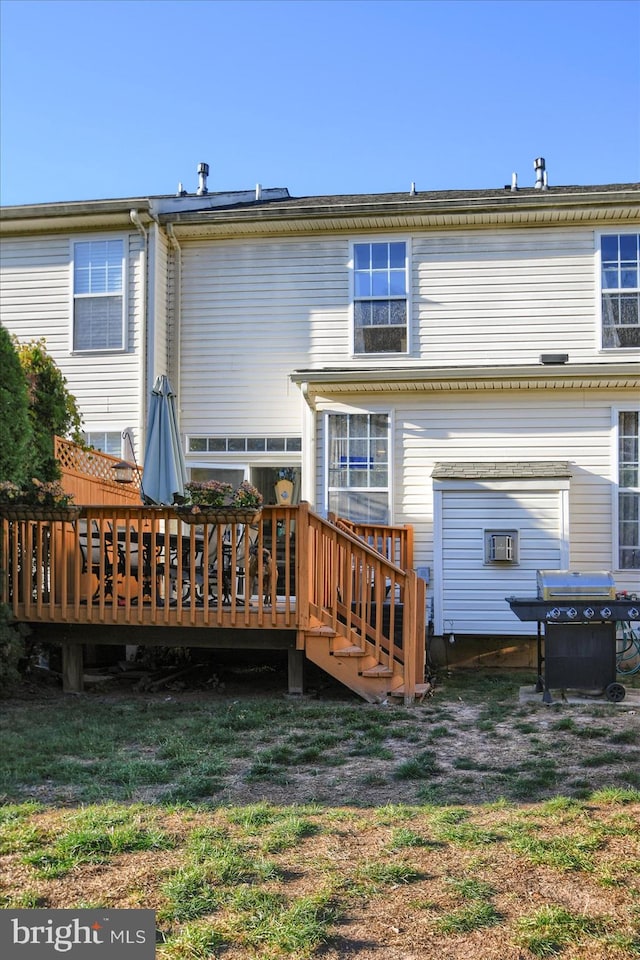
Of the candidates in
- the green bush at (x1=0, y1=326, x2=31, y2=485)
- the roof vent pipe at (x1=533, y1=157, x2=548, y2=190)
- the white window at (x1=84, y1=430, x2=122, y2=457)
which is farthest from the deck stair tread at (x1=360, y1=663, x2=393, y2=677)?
the roof vent pipe at (x1=533, y1=157, x2=548, y2=190)

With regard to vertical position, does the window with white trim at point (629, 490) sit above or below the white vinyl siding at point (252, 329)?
below

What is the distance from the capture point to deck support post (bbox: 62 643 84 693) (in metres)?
8.09

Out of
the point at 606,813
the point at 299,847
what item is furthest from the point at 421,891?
the point at 606,813

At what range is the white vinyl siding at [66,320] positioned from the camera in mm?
12391

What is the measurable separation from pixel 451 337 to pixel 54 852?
9581 millimetres

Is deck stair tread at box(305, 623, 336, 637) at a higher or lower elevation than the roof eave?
lower

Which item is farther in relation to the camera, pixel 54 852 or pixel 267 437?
pixel 267 437

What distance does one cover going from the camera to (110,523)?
819 cm

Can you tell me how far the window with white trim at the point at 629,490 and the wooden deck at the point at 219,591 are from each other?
429 centimetres

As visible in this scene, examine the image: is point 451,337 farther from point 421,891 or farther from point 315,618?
point 421,891

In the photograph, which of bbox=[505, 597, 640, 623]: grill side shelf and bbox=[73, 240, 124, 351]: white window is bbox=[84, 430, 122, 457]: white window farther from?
bbox=[505, 597, 640, 623]: grill side shelf

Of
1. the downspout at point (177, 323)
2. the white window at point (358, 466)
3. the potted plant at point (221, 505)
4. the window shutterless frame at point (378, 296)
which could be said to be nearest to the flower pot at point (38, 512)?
the potted plant at point (221, 505)

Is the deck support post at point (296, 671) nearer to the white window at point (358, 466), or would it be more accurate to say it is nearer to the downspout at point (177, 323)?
the white window at point (358, 466)

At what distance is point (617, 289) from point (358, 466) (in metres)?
4.40
